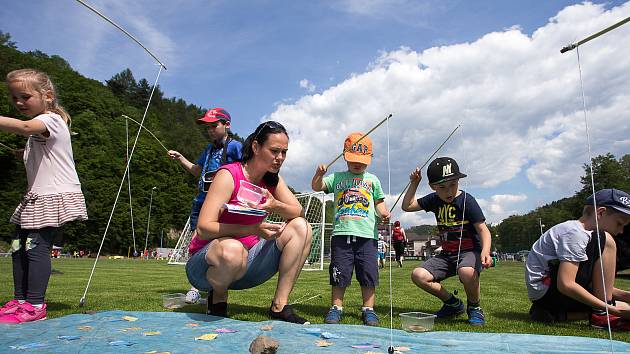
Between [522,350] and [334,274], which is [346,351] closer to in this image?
[522,350]

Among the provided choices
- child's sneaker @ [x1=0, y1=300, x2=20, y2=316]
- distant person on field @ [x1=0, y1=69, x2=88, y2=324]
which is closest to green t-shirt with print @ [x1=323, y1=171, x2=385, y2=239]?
distant person on field @ [x1=0, y1=69, x2=88, y2=324]

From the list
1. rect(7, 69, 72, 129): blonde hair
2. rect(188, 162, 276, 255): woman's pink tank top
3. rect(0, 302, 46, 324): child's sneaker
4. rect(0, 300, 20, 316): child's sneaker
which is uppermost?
rect(7, 69, 72, 129): blonde hair

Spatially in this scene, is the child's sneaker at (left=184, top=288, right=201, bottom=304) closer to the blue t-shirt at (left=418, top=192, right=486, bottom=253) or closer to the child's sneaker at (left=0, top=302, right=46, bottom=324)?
the child's sneaker at (left=0, top=302, right=46, bottom=324)

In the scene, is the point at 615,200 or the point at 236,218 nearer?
the point at 236,218

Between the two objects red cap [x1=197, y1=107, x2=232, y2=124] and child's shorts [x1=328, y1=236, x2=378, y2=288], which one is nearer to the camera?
child's shorts [x1=328, y1=236, x2=378, y2=288]

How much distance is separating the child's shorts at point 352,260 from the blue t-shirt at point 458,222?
2.36 feet

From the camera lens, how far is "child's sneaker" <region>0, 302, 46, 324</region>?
2908 mm

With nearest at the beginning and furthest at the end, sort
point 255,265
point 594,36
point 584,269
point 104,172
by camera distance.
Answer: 1. point 594,36
2. point 255,265
3. point 584,269
4. point 104,172

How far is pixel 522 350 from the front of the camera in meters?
2.41

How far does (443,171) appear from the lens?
4047 mm

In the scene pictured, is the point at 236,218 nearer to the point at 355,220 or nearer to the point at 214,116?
the point at 355,220

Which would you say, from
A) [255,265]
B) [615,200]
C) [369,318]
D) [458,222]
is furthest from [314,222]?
[615,200]

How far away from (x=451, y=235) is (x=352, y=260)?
3.28 feet

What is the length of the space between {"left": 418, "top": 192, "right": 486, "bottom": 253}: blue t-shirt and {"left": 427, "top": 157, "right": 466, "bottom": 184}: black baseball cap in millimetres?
249
